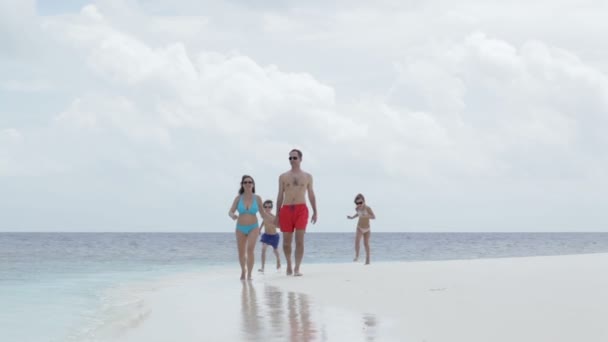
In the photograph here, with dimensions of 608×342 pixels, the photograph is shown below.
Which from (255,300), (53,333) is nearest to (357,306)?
(255,300)

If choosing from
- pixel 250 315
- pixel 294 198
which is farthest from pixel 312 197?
pixel 250 315

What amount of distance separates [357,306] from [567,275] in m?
4.27

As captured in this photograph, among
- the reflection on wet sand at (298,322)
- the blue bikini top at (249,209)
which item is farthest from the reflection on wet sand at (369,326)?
the blue bikini top at (249,209)

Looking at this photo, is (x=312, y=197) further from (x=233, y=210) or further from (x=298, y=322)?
(x=298, y=322)

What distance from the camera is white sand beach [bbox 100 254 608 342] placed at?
5.52 meters

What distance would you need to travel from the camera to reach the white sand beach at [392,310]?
5.52 meters

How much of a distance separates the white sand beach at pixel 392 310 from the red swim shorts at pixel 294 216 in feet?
3.64

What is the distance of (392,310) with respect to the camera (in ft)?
22.5

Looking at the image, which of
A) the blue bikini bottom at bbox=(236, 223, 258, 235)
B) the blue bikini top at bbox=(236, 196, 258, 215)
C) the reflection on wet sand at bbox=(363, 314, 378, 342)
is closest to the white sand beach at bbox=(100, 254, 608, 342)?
the reflection on wet sand at bbox=(363, 314, 378, 342)

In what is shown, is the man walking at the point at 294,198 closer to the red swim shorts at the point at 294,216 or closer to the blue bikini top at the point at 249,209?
the red swim shorts at the point at 294,216

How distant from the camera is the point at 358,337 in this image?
17.8 ft

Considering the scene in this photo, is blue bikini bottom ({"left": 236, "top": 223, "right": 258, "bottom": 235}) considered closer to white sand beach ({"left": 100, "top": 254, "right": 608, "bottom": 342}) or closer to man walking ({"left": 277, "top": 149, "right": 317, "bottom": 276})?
man walking ({"left": 277, "top": 149, "right": 317, "bottom": 276})

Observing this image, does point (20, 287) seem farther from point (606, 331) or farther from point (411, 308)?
point (606, 331)

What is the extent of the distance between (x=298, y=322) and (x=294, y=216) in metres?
5.29
